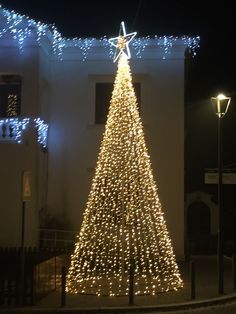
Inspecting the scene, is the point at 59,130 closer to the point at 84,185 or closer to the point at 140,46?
the point at 84,185

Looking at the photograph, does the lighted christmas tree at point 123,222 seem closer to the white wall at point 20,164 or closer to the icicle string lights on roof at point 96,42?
Result: the white wall at point 20,164

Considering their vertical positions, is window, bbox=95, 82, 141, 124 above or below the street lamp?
above

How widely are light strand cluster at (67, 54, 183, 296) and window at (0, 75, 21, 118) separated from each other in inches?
260

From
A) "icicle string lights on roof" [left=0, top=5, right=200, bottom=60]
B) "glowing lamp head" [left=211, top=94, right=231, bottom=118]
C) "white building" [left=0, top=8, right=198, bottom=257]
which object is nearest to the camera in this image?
"glowing lamp head" [left=211, top=94, right=231, bottom=118]

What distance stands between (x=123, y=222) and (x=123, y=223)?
28mm

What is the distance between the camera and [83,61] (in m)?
22.3

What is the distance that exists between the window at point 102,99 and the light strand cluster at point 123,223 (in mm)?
6748

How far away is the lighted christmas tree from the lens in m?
14.9

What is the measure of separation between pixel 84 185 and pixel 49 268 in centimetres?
811

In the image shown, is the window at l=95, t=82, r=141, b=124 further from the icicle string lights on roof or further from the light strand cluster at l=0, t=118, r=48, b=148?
the light strand cluster at l=0, t=118, r=48, b=148

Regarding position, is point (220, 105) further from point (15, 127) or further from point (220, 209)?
point (15, 127)

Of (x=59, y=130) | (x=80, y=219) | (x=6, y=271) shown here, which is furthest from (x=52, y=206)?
(x=6, y=271)

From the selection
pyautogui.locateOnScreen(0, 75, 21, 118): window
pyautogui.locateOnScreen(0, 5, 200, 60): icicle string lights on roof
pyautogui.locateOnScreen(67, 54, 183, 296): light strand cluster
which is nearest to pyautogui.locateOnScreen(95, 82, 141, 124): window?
pyautogui.locateOnScreen(0, 5, 200, 60): icicle string lights on roof

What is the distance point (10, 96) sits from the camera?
21266mm
